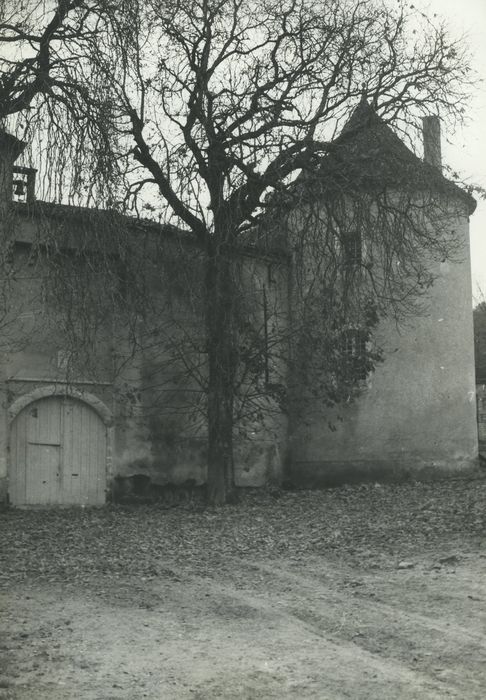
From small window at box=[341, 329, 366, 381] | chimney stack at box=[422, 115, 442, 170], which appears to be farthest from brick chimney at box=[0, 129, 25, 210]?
small window at box=[341, 329, 366, 381]

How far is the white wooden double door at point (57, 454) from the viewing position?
53.3ft

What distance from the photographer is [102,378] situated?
1720 centimetres

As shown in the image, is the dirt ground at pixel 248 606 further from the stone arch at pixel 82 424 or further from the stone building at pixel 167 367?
the stone building at pixel 167 367

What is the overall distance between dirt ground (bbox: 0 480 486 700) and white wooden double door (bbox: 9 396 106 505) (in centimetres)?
237

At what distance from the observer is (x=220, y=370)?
51.6 feet

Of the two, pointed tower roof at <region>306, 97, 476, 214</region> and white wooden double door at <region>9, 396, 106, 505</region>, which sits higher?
pointed tower roof at <region>306, 97, 476, 214</region>

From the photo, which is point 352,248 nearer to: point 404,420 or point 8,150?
point 8,150

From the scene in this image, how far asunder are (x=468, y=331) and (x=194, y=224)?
30.7 feet

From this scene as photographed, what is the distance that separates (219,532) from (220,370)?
13.0ft

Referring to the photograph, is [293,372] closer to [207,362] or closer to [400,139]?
[207,362]

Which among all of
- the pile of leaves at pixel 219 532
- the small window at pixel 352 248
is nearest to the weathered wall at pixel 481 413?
the pile of leaves at pixel 219 532

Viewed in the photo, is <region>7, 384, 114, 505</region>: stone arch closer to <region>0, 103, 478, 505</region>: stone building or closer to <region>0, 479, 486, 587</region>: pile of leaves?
<region>0, 103, 478, 505</region>: stone building

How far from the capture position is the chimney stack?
49.5ft

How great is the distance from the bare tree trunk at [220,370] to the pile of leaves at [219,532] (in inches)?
27.3
